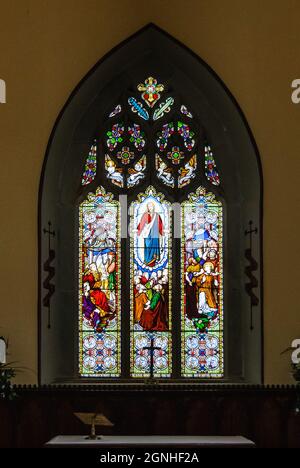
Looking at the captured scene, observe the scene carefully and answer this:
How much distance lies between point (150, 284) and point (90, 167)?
5.29 feet

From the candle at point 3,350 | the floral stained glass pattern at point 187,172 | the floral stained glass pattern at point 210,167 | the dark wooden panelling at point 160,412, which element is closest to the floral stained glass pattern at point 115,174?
the floral stained glass pattern at point 187,172

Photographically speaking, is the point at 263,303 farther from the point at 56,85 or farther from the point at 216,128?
the point at 56,85

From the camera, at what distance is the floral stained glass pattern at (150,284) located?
12719mm

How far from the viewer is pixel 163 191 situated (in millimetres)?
13000

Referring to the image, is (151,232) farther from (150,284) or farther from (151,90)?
(151,90)

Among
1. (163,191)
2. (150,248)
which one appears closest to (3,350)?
(150,248)

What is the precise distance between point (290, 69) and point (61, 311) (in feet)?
12.7

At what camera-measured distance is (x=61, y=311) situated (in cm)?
1267

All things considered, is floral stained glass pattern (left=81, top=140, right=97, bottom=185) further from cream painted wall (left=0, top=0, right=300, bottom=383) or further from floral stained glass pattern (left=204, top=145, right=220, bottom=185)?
floral stained glass pattern (left=204, top=145, right=220, bottom=185)

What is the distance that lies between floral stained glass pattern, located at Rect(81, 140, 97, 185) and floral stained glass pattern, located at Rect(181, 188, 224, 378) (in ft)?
3.87

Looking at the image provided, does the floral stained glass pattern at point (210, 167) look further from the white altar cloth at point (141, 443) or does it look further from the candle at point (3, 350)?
the white altar cloth at point (141, 443)

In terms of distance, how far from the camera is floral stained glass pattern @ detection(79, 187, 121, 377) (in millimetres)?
12734

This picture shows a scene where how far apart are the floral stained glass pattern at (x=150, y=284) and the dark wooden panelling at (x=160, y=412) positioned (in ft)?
2.69

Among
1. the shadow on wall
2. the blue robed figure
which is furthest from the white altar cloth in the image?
the shadow on wall
